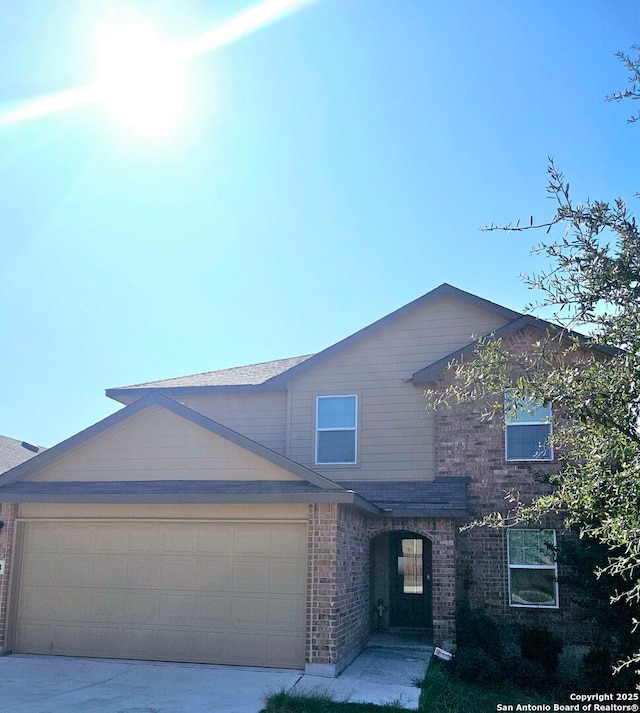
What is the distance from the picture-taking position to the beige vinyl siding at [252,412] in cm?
1598

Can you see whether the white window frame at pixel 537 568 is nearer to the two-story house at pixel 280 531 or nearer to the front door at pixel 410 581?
the two-story house at pixel 280 531

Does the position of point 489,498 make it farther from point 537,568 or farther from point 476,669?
point 476,669

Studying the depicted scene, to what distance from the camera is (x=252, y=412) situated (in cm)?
1633

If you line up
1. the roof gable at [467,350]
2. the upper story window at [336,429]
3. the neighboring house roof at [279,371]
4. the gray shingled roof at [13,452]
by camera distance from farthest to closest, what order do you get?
the gray shingled roof at [13,452] → the neighboring house roof at [279,371] → the upper story window at [336,429] → the roof gable at [467,350]

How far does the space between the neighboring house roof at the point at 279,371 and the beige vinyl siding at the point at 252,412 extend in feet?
0.85

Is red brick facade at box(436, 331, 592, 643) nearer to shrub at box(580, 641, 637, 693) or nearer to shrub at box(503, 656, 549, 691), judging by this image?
shrub at box(580, 641, 637, 693)

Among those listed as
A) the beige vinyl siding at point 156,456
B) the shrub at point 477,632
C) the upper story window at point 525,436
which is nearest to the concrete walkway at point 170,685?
the shrub at point 477,632

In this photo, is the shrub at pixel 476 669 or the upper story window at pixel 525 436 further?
the upper story window at pixel 525 436

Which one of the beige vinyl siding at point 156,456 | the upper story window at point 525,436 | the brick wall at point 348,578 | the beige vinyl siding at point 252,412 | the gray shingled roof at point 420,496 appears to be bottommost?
the brick wall at point 348,578

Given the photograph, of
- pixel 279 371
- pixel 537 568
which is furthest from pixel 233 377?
pixel 537 568

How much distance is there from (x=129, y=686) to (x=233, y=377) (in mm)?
8724

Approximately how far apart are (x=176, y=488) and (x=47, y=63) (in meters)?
6.47

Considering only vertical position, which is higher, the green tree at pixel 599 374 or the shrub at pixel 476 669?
the green tree at pixel 599 374

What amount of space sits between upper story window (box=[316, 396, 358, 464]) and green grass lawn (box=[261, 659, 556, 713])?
4.83m
